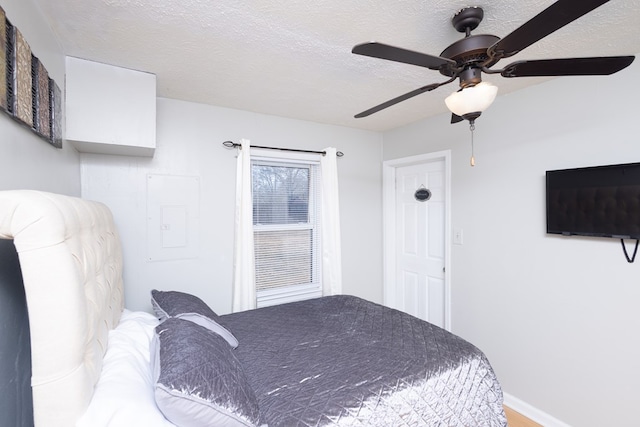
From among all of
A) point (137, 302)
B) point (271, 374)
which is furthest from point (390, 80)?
point (137, 302)

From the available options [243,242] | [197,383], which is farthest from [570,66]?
[243,242]

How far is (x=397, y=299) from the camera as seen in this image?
361cm

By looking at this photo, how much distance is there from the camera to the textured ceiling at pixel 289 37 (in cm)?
142

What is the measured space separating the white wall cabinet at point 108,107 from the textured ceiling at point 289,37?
8cm

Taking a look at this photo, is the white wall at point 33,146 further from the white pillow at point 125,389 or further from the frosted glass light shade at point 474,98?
the frosted glass light shade at point 474,98

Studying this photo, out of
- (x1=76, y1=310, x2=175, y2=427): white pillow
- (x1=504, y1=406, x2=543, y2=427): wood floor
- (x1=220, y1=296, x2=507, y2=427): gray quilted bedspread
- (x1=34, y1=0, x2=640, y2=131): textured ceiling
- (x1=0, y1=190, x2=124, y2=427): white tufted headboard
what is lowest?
(x1=504, y1=406, x2=543, y2=427): wood floor

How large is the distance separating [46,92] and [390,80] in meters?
1.94

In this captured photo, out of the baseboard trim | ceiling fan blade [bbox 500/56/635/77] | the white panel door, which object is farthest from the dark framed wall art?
the baseboard trim

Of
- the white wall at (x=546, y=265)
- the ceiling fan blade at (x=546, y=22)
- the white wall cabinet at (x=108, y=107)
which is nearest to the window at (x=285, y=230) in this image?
the white wall cabinet at (x=108, y=107)

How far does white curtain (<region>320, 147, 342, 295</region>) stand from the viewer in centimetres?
320

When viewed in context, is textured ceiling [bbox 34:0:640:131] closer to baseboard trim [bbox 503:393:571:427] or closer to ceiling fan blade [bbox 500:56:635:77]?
ceiling fan blade [bbox 500:56:635:77]

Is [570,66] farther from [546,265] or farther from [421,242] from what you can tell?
[421,242]

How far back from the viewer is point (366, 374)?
1.43 metres

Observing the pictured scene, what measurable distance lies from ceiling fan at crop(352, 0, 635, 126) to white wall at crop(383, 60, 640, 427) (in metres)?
0.97
